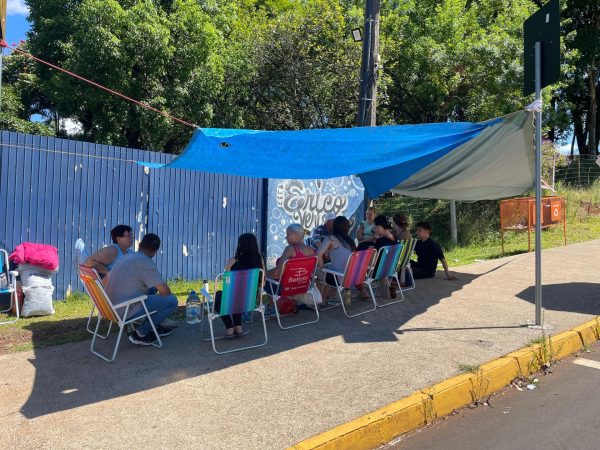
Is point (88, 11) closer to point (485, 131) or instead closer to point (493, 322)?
point (485, 131)

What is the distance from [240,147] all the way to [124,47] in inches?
378

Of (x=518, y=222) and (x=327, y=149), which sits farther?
(x=518, y=222)

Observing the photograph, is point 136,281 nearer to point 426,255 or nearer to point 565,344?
point 565,344

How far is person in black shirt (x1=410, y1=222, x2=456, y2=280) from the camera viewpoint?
8243mm

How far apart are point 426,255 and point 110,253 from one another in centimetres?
501

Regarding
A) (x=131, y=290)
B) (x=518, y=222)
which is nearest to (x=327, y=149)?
(x=131, y=290)

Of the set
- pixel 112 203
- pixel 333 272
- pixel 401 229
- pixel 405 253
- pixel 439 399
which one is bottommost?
pixel 439 399

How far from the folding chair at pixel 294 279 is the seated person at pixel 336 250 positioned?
67cm

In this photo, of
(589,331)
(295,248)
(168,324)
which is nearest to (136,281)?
(168,324)

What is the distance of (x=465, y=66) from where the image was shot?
15.9m

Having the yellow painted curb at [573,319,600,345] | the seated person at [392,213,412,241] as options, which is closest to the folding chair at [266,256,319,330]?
the seated person at [392,213,412,241]

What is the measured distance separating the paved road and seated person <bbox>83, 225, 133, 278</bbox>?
12.8ft

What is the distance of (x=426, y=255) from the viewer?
8.38 meters

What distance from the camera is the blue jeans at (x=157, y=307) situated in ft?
17.2
